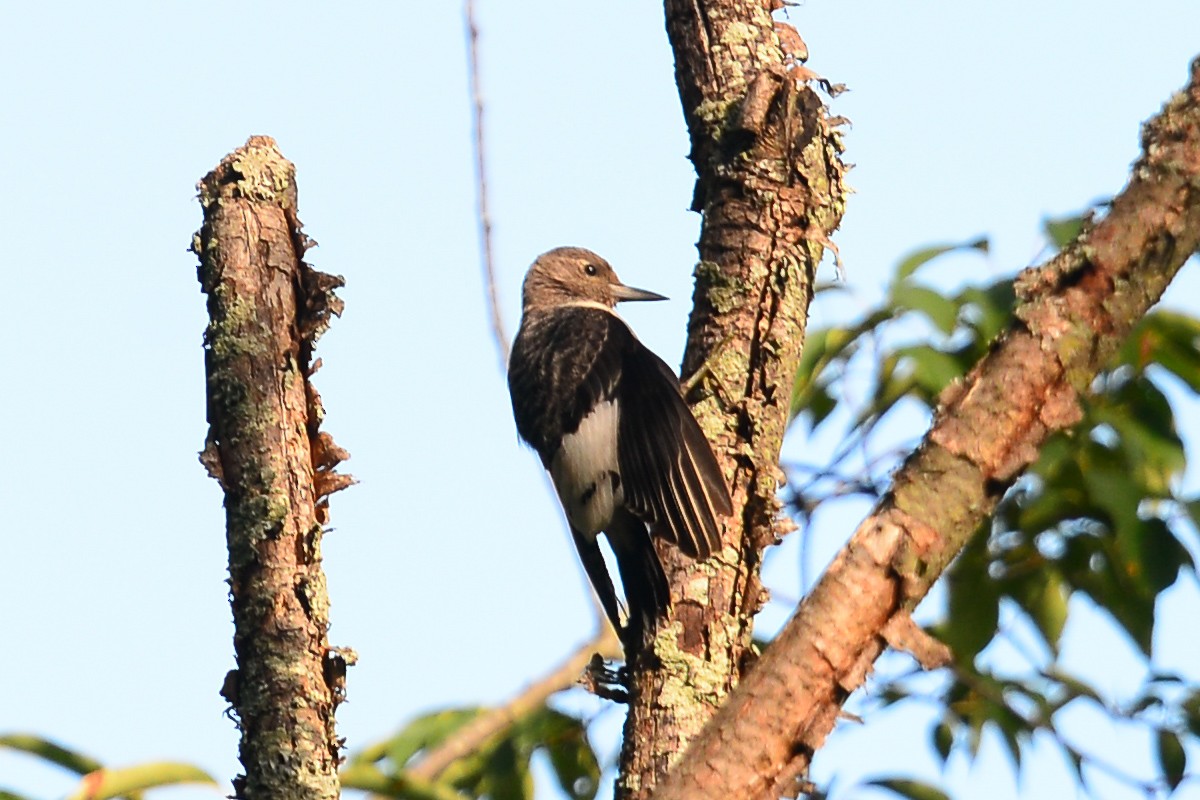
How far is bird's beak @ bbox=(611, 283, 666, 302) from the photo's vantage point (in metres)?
6.77

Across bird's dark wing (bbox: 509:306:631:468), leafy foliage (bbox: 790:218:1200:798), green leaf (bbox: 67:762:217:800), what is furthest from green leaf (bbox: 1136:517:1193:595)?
green leaf (bbox: 67:762:217:800)

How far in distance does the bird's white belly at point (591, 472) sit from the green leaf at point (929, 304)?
1.15 metres

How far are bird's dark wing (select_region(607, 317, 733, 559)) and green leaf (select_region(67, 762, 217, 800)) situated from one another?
4.39ft

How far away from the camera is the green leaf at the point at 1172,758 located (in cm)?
377

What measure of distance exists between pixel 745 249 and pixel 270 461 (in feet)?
5.35

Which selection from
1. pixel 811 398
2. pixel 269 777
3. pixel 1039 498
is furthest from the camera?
pixel 811 398

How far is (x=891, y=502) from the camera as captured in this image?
3.10m

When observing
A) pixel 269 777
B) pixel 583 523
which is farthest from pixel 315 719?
pixel 583 523

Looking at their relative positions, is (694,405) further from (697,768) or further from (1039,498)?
(697,768)

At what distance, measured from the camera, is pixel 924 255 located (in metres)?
4.34

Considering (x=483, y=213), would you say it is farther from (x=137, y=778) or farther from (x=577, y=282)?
(x=577, y=282)

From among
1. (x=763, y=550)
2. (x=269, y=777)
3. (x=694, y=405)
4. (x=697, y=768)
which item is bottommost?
(x=697, y=768)

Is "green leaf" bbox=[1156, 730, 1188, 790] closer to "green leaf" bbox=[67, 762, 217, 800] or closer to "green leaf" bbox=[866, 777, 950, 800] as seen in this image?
"green leaf" bbox=[866, 777, 950, 800]

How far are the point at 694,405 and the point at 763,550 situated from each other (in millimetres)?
439
